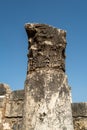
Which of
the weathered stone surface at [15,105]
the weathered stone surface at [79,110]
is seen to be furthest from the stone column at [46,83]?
the weathered stone surface at [15,105]

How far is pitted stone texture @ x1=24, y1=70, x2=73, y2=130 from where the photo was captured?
4605 mm

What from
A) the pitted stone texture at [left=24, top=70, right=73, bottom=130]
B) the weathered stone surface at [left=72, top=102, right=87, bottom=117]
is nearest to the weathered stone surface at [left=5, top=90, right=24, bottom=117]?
the weathered stone surface at [left=72, top=102, right=87, bottom=117]

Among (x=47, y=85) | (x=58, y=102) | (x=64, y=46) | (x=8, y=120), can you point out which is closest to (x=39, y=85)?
(x=47, y=85)

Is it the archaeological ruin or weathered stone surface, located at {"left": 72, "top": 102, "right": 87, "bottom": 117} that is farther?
weathered stone surface, located at {"left": 72, "top": 102, "right": 87, "bottom": 117}

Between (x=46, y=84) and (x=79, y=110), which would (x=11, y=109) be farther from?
(x=46, y=84)

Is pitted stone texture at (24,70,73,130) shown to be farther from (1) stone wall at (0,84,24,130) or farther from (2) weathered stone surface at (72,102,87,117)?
(1) stone wall at (0,84,24,130)

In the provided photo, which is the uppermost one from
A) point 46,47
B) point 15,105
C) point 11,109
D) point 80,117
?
point 46,47

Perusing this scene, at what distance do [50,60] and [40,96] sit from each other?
0.70 metres

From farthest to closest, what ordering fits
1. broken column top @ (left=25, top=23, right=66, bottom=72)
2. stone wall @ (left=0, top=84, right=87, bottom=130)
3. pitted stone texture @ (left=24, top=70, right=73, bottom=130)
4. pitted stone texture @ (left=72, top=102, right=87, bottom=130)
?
Answer: 1. stone wall @ (left=0, top=84, right=87, bottom=130)
2. pitted stone texture @ (left=72, top=102, right=87, bottom=130)
3. broken column top @ (left=25, top=23, right=66, bottom=72)
4. pitted stone texture @ (left=24, top=70, right=73, bottom=130)

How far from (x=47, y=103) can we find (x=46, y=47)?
3.37 ft

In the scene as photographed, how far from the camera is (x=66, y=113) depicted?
4.68m

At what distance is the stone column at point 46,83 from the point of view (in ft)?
15.2

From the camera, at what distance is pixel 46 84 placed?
4742 millimetres

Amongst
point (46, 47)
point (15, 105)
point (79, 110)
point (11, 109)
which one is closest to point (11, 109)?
point (11, 109)
